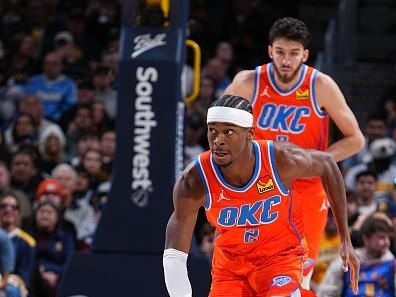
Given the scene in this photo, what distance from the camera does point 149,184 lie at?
830 centimetres

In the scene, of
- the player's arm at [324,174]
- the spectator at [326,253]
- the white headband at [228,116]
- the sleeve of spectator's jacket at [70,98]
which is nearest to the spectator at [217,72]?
the sleeve of spectator's jacket at [70,98]

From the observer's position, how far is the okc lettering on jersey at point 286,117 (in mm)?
7242

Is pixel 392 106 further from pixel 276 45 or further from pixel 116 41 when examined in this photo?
pixel 276 45

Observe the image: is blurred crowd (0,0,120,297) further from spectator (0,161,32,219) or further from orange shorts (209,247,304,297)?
orange shorts (209,247,304,297)

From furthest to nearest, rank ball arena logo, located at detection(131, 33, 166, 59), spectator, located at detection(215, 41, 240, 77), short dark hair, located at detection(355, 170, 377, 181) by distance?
spectator, located at detection(215, 41, 240, 77) → short dark hair, located at detection(355, 170, 377, 181) → ball arena logo, located at detection(131, 33, 166, 59)

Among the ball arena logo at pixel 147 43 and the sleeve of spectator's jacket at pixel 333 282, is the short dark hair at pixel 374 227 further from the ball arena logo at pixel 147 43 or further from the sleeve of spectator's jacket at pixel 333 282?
the ball arena logo at pixel 147 43

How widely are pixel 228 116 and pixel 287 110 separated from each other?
161 centimetres

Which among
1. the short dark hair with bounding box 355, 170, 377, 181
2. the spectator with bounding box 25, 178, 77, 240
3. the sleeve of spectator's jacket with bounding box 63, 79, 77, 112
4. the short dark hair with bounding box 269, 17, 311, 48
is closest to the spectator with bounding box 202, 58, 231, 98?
the sleeve of spectator's jacket with bounding box 63, 79, 77, 112

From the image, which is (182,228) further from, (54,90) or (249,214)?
(54,90)

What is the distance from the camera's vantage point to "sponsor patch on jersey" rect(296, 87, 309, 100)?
7.22m

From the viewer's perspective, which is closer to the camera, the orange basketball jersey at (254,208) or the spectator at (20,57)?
the orange basketball jersey at (254,208)

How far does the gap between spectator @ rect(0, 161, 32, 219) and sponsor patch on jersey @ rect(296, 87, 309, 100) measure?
4.08 m

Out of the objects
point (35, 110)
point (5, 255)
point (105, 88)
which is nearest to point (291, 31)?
point (5, 255)

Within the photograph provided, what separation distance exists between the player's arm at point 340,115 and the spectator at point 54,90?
622cm
